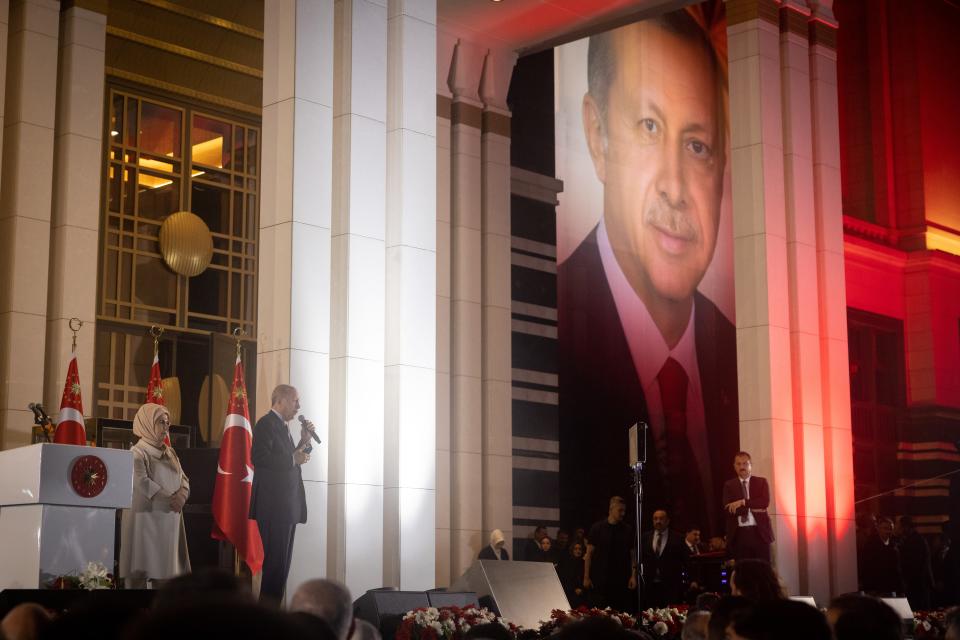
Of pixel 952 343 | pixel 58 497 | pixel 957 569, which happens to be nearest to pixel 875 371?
pixel 952 343

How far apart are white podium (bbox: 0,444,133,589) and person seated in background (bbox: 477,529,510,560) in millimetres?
7764

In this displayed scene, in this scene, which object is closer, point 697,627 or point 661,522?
point 697,627

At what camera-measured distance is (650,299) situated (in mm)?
20469

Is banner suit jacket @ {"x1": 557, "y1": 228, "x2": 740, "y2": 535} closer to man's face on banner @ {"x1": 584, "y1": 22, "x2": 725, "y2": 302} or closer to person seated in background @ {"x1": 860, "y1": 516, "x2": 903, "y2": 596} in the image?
man's face on banner @ {"x1": 584, "y1": 22, "x2": 725, "y2": 302}

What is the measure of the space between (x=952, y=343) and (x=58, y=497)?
18.4m

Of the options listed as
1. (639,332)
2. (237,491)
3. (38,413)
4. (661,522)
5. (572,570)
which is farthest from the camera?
(639,332)

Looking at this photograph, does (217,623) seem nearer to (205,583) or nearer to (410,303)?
(205,583)

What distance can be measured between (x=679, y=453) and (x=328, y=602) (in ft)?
56.6

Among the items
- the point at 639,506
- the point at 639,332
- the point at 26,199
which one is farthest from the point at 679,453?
the point at 26,199

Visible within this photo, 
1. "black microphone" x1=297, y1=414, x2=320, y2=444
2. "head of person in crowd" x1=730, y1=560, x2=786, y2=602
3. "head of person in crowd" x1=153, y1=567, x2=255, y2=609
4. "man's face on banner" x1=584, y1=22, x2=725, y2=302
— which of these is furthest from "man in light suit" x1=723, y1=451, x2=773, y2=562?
"head of person in crowd" x1=153, y1=567, x2=255, y2=609

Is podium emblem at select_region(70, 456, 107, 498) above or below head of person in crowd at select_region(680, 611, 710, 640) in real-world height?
above

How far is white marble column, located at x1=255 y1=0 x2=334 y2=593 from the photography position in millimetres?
10531

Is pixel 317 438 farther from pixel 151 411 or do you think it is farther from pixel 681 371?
pixel 681 371

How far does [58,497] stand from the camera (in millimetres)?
8398
